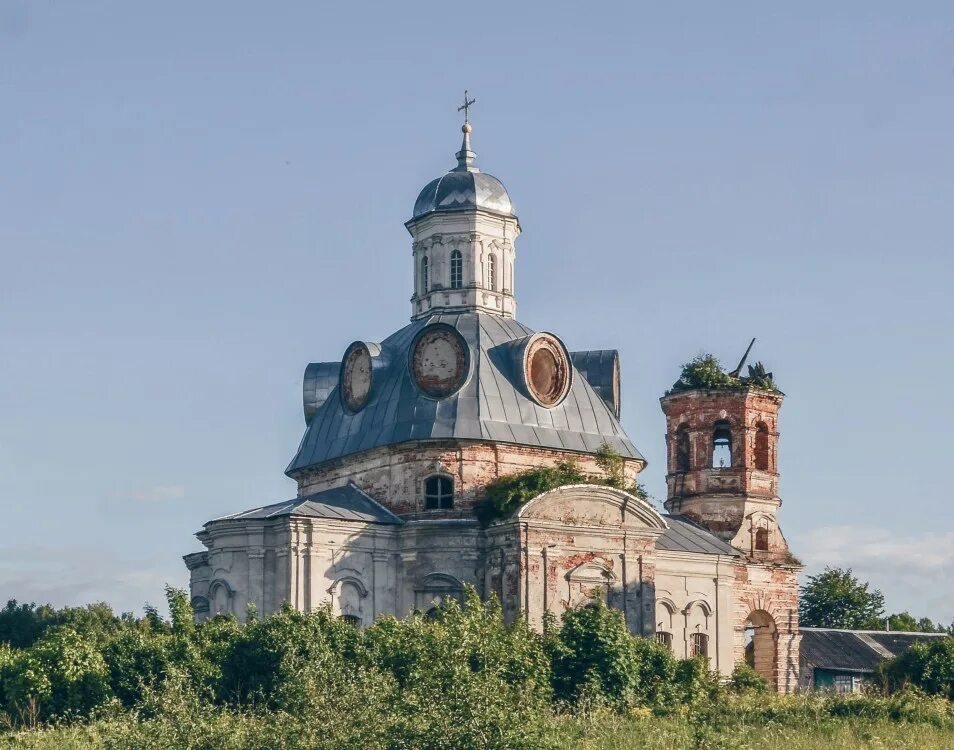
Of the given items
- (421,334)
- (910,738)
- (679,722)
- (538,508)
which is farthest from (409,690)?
(421,334)

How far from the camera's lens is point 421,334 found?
36500mm

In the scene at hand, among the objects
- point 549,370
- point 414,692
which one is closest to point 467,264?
point 549,370

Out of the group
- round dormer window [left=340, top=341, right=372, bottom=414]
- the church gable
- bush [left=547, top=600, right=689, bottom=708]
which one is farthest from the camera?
round dormer window [left=340, top=341, right=372, bottom=414]

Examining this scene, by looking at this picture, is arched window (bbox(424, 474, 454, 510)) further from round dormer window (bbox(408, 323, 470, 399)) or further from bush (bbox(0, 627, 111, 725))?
bush (bbox(0, 627, 111, 725))

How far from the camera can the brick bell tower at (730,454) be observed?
39625 millimetres

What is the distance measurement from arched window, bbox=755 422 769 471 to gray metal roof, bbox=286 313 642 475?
3.35m

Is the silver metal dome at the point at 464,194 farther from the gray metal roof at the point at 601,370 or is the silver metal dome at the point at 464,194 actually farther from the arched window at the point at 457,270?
the gray metal roof at the point at 601,370

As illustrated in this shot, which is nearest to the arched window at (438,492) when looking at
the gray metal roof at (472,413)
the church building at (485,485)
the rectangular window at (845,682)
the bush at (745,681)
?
the church building at (485,485)

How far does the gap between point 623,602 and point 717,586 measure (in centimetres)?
328

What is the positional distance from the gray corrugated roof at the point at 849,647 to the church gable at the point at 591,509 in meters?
10.2

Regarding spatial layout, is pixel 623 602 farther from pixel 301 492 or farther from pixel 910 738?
pixel 910 738

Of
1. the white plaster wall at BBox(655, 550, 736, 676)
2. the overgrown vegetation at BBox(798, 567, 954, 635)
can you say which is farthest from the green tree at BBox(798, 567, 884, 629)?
the white plaster wall at BBox(655, 550, 736, 676)

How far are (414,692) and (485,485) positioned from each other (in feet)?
41.1

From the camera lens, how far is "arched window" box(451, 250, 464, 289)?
39000 mm
